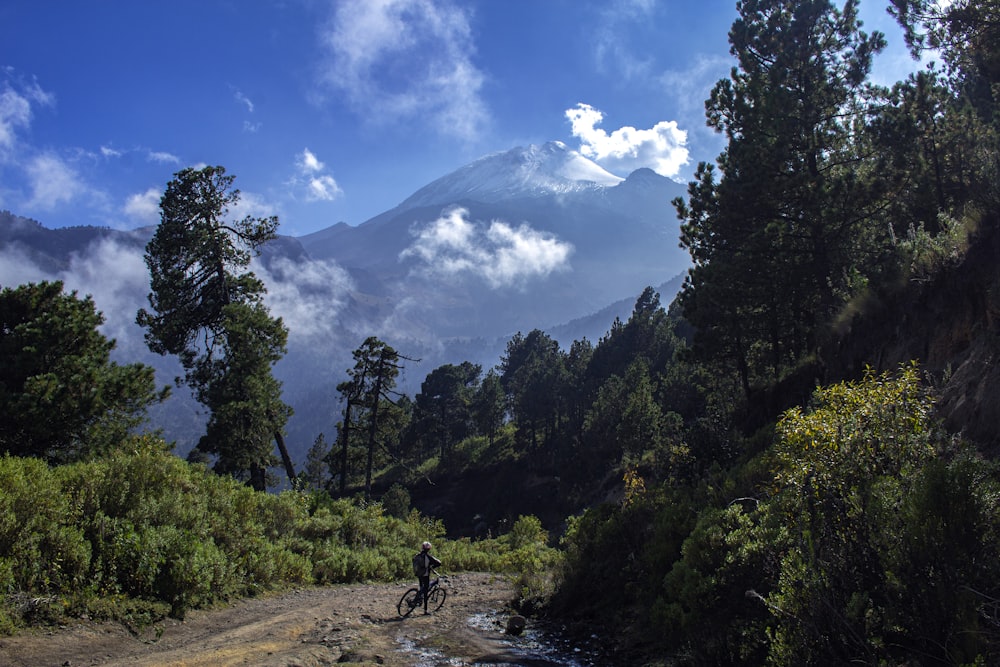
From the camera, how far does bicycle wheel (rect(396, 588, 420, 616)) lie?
10562 mm

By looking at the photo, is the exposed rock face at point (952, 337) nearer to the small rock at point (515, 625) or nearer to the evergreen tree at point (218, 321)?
the small rock at point (515, 625)

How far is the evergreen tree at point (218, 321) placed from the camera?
1939cm

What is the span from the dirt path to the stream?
1.8 inches

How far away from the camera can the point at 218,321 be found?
20.7 m

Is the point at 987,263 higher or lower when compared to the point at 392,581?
higher

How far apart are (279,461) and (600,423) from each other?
1463 inches

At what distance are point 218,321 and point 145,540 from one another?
13.6 m

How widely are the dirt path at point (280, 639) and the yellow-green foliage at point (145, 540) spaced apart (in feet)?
1.43

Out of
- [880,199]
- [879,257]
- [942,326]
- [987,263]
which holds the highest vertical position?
[880,199]

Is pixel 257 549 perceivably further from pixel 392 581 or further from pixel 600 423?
pixel 600 423

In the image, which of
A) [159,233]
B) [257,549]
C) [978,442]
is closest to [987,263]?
[978,442]

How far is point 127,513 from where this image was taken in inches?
361

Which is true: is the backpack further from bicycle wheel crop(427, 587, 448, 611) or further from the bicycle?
bicycle wheel crop(427, 587, 448, 611)

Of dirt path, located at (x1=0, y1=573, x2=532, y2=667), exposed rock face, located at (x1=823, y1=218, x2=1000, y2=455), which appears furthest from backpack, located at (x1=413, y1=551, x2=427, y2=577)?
exposed rock face, located at (x1=823, y1=218, x2=1000, y2=455)
